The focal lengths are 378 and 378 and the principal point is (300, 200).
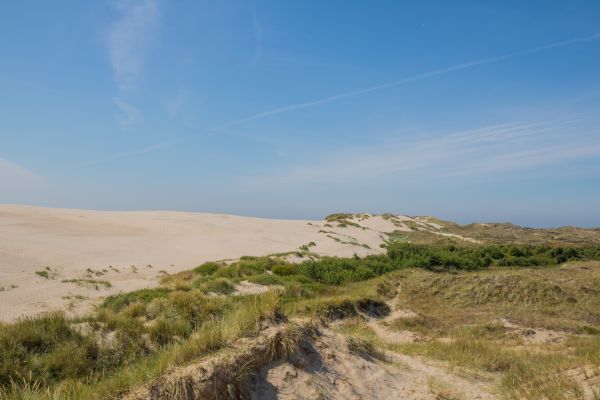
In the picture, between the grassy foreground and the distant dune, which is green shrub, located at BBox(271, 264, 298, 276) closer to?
the grassy foreground

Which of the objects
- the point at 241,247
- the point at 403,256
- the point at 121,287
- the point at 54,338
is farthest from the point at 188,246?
the point at 54,338

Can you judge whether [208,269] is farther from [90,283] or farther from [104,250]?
[104,250]

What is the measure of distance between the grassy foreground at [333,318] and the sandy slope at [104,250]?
3273mm

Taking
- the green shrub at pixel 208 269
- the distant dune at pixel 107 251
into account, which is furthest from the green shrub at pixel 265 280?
the distant dune at pixel 107 251

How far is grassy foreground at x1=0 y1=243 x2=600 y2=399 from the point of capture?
20.9ft

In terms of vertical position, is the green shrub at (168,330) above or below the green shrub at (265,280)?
above

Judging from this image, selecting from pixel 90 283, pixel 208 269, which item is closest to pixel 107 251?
pixel 90 283

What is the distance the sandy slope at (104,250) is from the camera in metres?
Answer: 17.3

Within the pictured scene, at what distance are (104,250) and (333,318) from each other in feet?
77.4

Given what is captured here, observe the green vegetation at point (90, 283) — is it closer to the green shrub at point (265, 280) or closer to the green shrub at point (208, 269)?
the green shrub at point (208, 269)

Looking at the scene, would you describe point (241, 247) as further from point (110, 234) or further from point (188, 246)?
point (110, 234)

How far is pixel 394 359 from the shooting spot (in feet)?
28.2

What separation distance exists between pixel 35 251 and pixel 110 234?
44.6 feet

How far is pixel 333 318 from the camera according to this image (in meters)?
13.8
